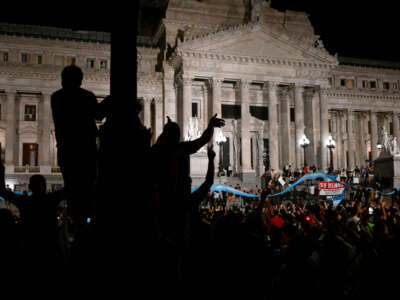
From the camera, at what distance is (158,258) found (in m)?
3.79

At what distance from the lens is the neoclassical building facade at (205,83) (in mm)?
41675

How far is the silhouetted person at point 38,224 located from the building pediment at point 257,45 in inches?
1461

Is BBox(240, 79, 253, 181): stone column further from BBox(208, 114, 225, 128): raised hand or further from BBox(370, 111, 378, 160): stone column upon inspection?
BBox(208, 114, 225, 128): raised hand

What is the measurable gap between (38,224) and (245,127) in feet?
127

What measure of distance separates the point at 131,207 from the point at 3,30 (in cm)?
5103

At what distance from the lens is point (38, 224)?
4.25 meters

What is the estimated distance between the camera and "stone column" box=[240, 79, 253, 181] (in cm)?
4128

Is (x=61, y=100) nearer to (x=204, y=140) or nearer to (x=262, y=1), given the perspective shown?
(x=204, y=140)

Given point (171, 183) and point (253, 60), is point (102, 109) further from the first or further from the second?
point (253, 60)

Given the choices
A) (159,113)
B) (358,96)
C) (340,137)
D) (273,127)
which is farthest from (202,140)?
(340,137)

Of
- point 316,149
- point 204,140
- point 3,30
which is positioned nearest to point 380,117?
point 316,149

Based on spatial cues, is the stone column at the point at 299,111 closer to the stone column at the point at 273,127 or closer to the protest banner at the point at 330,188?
the stone column at the point at 273,127

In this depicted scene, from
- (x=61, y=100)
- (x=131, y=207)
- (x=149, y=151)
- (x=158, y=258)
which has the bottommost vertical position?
(x=158, y=258)

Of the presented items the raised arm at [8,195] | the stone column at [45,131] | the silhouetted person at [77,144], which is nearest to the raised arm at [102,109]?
the silhouetted person at [77,144]
